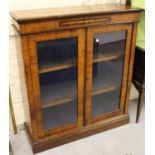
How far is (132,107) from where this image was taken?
7.67 feet

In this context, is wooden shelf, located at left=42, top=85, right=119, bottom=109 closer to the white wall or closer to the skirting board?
the white wall

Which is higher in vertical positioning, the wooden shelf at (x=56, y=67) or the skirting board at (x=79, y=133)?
the wooden shelf at (x=56, y=67)

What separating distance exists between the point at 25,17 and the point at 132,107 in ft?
5.04

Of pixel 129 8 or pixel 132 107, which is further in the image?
pixel 132 107

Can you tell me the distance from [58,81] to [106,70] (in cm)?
42

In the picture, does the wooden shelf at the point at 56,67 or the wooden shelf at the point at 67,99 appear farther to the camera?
the wooden shelf at the point at 67,99

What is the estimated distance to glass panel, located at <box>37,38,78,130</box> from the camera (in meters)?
1.52

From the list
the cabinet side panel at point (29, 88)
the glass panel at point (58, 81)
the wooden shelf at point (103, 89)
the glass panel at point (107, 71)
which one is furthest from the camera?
the wooden shelf at point (103, 89)

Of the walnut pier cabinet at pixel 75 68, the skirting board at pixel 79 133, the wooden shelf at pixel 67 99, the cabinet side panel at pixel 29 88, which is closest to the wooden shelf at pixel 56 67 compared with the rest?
the walnut pier cabinet at pixel 75 68

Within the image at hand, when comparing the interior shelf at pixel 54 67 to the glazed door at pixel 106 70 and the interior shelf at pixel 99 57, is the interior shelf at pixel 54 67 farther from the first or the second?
the glazed door at pixel 106 70

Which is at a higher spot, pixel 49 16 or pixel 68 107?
pixel 49 16

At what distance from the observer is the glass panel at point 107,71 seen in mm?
1677

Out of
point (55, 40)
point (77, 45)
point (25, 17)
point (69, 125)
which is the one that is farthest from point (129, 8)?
point (69, 125)
